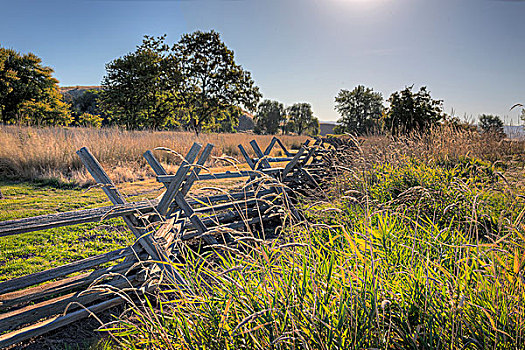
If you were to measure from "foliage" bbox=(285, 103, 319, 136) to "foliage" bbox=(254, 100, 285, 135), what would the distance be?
2184 mm

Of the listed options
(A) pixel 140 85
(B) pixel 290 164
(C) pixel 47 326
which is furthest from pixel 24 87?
(C) pixel 47 326

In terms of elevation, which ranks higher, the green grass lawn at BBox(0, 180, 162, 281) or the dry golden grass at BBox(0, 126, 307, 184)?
the dry golden grass at BBox(0, 126, 307, 184)

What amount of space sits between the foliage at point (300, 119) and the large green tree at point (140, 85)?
4664 centimetres

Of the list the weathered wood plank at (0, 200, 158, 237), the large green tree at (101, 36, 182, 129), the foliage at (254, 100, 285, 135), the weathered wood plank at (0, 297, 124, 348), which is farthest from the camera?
the foliage at (254, 100, 285, 135)

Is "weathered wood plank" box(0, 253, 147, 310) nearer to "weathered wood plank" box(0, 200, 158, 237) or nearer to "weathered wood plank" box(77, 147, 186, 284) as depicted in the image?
"weathered wood plank" box(77, 147, 186, 284)

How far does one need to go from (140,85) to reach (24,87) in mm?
13068

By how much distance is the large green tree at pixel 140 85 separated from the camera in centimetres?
2856

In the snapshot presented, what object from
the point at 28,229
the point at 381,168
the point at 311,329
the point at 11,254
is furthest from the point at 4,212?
the point at 381,168

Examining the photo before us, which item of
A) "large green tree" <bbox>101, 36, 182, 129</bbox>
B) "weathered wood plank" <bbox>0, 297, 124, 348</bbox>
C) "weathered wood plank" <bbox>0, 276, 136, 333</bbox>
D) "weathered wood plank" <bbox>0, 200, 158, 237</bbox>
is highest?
"large green tree" <bbox>101, 36, 182, 129</bbox>

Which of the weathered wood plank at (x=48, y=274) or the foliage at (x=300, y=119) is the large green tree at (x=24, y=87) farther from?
the foliage at (x=300, y=119)

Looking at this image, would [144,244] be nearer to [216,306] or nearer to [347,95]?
[216,306]

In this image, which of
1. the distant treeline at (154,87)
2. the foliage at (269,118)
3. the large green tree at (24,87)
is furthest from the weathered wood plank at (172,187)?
the foliage at (269,118)

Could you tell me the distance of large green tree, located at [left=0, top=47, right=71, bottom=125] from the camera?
2944 centimetres

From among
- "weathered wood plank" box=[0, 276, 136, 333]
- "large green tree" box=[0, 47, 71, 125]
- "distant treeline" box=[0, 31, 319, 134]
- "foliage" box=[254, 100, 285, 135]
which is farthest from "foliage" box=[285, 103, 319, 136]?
"weathered wood plank" box=[0, 276, 136, 333]
